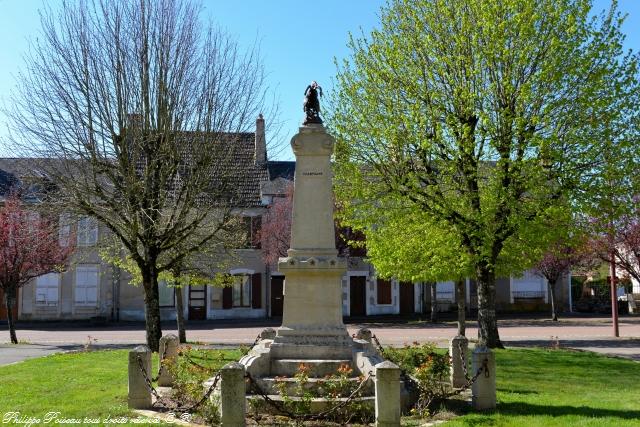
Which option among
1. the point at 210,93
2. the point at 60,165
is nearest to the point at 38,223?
the point at 60,165

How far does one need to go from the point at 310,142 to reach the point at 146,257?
7.43 m

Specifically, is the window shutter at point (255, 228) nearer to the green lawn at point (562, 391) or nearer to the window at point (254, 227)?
the window at point (254, 227)

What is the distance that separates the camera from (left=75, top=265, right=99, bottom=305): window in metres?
33.4

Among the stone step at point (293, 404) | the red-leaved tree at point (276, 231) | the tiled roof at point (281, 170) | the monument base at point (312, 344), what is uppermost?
the tiled roof at point (281, 170)

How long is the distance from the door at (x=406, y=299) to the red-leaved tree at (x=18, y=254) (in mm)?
19541

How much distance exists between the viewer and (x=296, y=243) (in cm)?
1047

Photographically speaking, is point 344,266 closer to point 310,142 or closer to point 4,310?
point 310,142

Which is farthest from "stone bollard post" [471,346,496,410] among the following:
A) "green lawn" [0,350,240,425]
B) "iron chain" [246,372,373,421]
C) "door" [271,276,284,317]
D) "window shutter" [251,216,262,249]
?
"door" [271,276,284,317]

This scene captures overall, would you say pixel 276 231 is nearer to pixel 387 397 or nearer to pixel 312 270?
pixel 312 270

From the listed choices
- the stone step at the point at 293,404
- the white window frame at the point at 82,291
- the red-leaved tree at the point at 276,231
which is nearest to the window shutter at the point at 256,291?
the red-leaved tree at the point at 276,231

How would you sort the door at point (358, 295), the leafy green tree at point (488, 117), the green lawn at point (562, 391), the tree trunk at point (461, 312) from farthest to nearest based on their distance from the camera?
1. the door at point (358, 295)
2. the tree trunk at point (461, 312)
3. the leafy green tree at point (488, 117)
4. the green lawn at point (562, 391)

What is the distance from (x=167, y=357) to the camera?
37.5 feet

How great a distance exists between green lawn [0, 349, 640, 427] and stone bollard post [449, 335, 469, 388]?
723mm

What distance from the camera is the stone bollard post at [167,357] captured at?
10.9 meters
